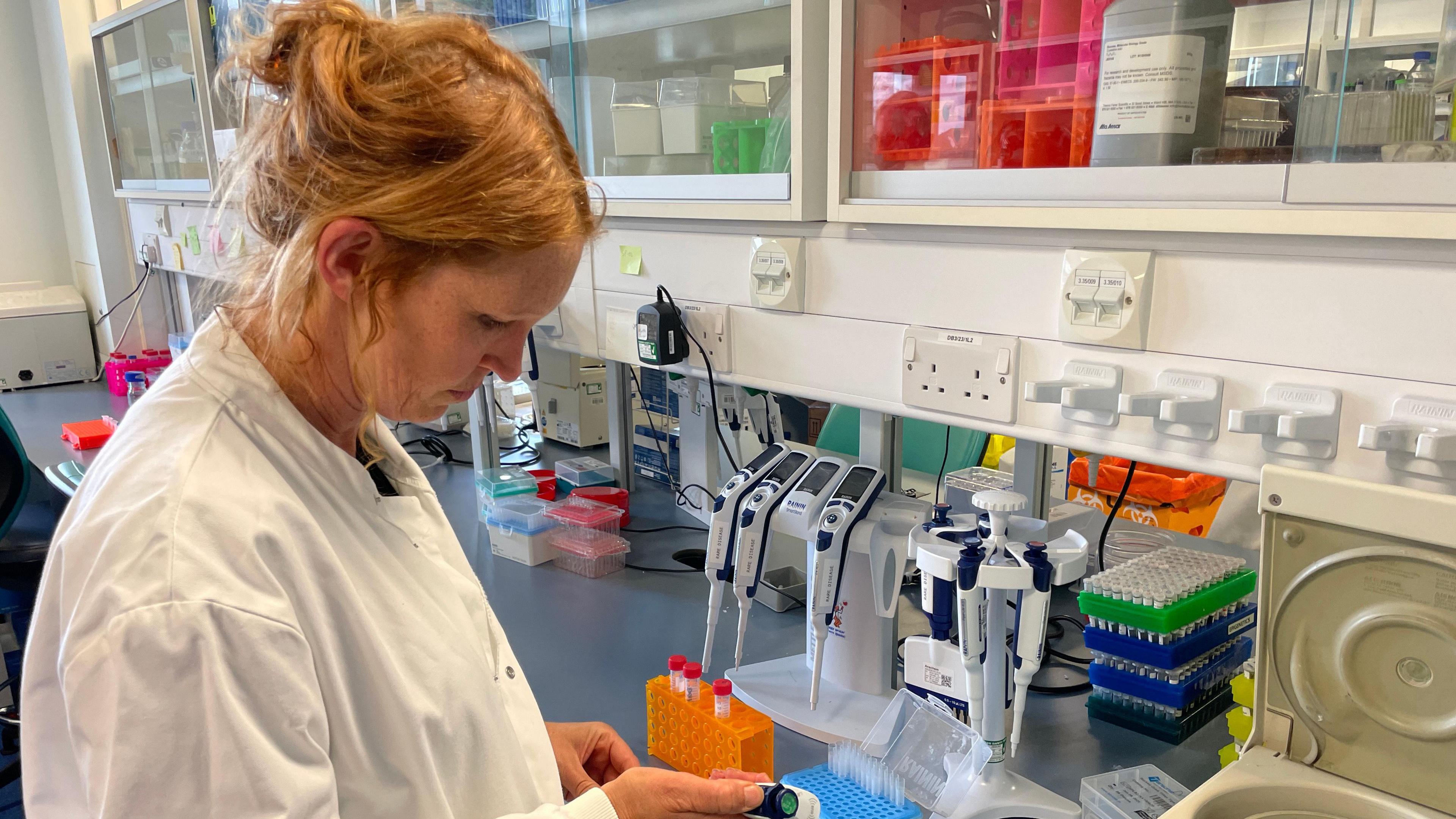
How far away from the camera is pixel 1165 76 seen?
3.02 feet

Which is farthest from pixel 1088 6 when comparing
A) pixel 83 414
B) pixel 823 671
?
pixel 83 414

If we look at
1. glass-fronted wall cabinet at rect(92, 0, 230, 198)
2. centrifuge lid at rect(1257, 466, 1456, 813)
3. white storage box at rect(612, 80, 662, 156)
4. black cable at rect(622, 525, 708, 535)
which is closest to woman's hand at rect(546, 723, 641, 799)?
centrifuge lid at rect(1257, 466, 1456, 813)

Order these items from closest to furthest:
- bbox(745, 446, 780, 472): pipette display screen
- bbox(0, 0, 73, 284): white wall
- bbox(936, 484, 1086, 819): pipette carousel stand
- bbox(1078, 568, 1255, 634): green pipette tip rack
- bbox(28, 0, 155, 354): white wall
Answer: bbox(936, 484, 1086, 819): pipette carousel stand, bbox(1078, 568, 1255, 634): green pipette tip rack, bbox(745, 446, 780, 472): pipette display screen, bbox(28, 0, 155, 354): white wall, bbox(0, 0, 73, 284): white wall

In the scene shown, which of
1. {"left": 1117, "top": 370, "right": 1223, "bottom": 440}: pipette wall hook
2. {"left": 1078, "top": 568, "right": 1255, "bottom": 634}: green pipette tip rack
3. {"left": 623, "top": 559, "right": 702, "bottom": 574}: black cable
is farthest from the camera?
{"left": 623, "top": 559, "right": 702, "bottom": 574}: black cable

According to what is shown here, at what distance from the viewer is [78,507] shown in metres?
0.61

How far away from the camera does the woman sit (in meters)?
0.54

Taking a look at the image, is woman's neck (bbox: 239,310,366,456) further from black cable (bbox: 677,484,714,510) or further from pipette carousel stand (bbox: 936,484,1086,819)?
black cable (bbox: 677,484,714,510)

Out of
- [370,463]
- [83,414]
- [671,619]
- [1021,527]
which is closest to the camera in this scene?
[370,463]

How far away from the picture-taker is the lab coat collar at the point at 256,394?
0.65 m

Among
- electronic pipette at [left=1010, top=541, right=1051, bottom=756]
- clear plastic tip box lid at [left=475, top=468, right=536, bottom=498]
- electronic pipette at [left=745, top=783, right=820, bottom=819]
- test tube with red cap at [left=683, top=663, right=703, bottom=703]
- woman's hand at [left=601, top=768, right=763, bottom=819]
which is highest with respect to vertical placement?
electronic pipette at [left=1010, top=541, right=1051, bottom=756]

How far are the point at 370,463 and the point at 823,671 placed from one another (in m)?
0.80

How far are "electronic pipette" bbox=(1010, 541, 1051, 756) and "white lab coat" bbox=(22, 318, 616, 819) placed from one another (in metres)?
0.46

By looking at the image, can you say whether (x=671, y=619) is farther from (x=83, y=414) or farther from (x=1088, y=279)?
(x=83, y=414)

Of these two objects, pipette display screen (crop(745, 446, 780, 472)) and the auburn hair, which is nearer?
the auburn hair
